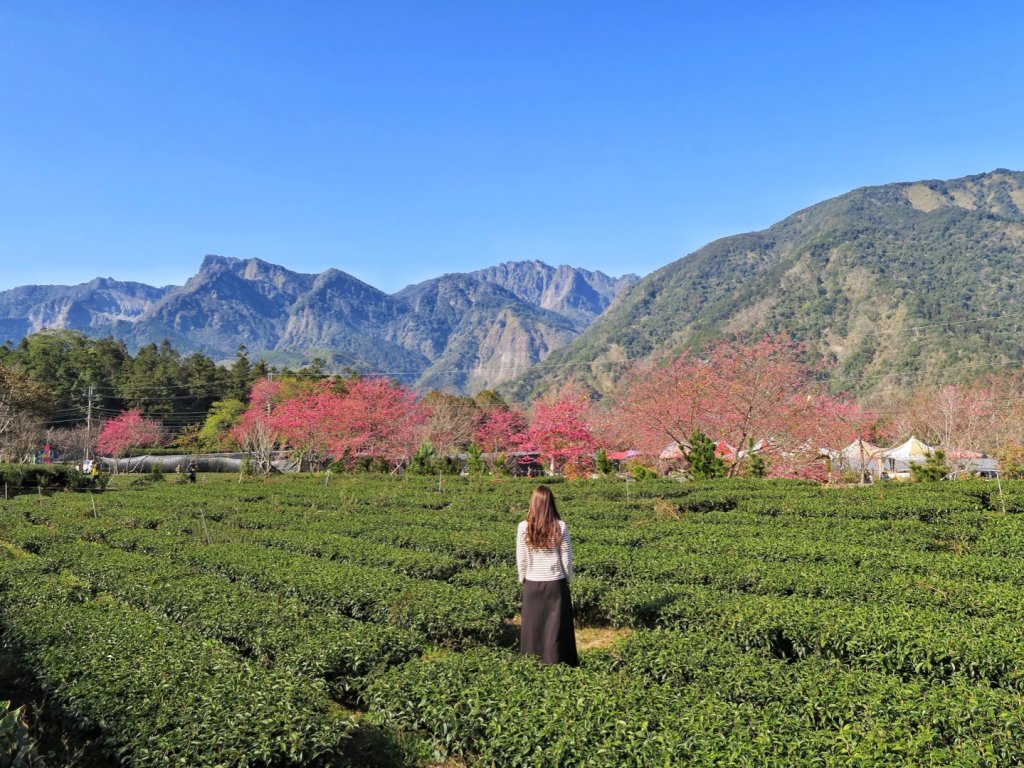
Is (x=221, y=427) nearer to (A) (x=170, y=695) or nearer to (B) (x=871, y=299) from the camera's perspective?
(A) (x=170, y=695)

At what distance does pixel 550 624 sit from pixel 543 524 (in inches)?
39.3

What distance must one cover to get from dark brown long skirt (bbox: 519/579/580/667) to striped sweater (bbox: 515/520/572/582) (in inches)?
2.7

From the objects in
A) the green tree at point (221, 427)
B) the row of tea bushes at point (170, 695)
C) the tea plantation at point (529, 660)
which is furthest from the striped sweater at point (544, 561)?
the green tree at point (221, 427)

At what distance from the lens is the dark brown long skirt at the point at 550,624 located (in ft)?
20.8

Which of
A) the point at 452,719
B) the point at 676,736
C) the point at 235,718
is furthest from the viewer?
the point at 452,719

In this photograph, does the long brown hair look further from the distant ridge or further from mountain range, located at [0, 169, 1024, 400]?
the distant ridge

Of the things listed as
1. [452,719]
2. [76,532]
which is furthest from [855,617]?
[76,532]

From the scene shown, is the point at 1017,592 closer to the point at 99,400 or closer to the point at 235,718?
the point at 235,718

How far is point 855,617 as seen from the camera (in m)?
6.48

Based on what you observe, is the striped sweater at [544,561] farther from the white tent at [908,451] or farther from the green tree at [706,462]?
the white tent at [908,451]

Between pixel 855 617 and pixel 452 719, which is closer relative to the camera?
pixel 452 719

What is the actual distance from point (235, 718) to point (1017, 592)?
8.04 m

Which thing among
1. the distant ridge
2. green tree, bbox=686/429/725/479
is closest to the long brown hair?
green tree, bbox=686/429/725/479

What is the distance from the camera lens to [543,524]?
6387 millimetres
